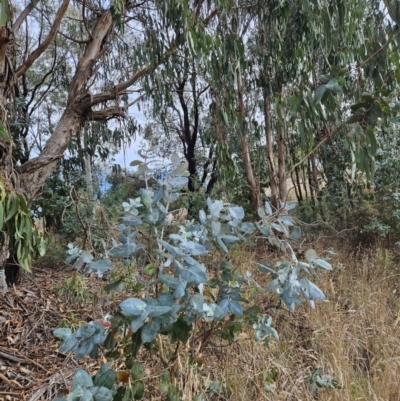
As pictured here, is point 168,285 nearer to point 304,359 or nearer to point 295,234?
point 295,234

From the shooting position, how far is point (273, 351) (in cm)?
154

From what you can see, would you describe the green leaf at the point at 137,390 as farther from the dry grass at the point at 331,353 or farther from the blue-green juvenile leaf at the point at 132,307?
the dry grass at the point at 331,353

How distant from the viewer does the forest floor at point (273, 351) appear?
49.6 inches

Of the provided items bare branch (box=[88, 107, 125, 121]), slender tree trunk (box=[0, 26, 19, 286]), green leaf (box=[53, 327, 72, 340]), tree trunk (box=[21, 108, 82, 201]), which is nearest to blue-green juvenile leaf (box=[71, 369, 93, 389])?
green leaf (box=[53, 327, 72, 340])

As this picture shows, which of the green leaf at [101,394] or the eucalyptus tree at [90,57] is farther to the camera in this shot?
the eucalyptus tree at [90,57]

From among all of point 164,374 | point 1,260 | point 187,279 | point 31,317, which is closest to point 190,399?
point 164,374

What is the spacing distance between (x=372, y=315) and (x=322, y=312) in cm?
24

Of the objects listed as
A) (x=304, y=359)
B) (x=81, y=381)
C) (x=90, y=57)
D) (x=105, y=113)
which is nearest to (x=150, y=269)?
(x=81, y=381)

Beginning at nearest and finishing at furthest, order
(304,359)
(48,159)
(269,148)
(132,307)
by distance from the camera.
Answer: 1. (132,307)
2. (304,359)
3. (48,159)
4. (269,148)

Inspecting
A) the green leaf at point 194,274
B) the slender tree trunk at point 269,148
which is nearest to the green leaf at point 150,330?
the green leaf at point 194,274

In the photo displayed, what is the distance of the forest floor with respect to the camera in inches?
49.6

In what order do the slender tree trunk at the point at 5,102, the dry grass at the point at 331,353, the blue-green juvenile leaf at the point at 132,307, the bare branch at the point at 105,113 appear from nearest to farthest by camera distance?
the blue-green juvenile leaf at the point at 132,307 < the dry grass at the point at 331,353 < the slender tree trunk at the point at 5,102 < the bare branch at the point at 105,113

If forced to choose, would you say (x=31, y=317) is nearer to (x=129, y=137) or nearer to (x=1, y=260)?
(x=1, y=260)

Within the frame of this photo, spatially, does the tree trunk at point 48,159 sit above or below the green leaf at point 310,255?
above
